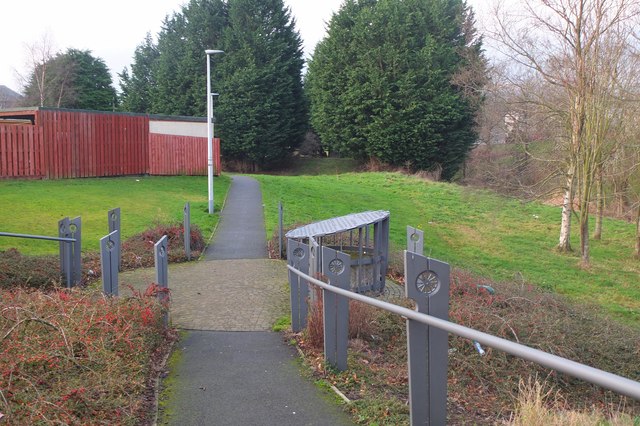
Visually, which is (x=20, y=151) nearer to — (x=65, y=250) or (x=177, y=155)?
(x=177, y=155)

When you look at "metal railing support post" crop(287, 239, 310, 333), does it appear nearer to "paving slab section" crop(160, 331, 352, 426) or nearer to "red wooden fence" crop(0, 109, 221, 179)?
"paving slab section" crop(160, 331, 352, 426)

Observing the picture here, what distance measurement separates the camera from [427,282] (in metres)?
3.23

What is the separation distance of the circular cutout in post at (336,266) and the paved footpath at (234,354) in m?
0.95

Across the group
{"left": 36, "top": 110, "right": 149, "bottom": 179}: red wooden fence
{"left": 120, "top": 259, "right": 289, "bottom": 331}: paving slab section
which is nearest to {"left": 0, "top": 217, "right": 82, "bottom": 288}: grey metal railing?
{"left": 120, "top": 259, "right": 289, "bottom": 331}: paving slab section

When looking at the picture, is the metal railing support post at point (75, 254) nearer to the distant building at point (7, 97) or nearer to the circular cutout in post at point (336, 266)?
the circular cutout in post at point (336, 266)

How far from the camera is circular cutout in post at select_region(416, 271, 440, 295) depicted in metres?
3.20

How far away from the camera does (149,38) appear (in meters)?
69.6

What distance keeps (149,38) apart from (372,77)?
3576cm

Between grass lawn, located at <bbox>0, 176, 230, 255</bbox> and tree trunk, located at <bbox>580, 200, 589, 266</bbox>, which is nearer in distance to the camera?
grass lawn, located at <bbox>0, 176, 230, 255</bbox>

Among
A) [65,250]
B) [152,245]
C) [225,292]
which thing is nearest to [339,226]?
[225,292]

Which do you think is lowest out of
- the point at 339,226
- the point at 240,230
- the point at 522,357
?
the point at 240,230

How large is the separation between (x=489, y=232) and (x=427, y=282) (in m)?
21.3

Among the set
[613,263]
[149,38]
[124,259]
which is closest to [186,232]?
[124,259]

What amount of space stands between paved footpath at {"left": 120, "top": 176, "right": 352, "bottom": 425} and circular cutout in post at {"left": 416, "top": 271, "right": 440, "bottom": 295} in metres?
1.36
